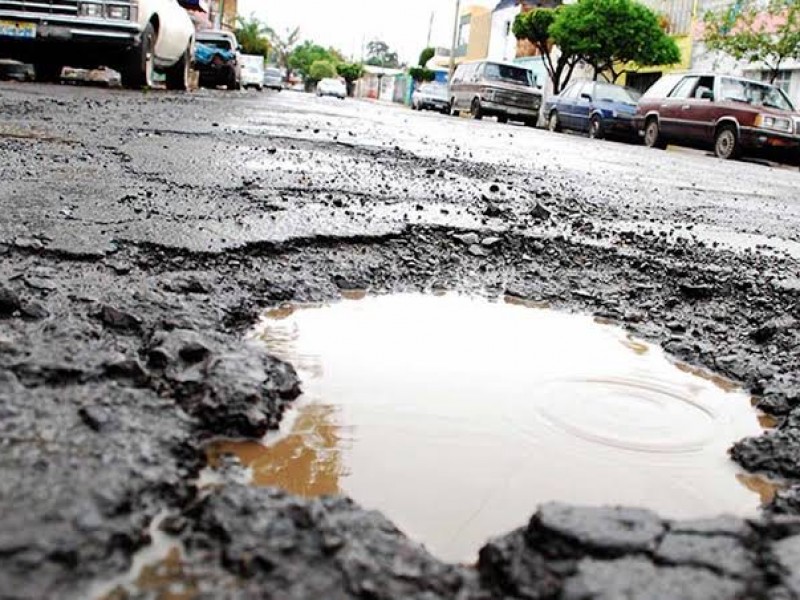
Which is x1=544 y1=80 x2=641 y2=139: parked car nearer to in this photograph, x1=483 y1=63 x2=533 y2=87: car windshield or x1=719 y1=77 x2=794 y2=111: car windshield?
x1=483 y1=63 x2=533 y2=87: car windshield

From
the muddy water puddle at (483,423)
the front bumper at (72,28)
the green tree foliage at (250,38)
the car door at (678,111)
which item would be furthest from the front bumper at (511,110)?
the green tree foliage at (250,38)

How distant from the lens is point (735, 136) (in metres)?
13.8

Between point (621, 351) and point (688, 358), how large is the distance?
0.17 m

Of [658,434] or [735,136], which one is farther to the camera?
[735,136]

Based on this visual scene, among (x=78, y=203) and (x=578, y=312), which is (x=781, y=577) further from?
(x=78, y=203)

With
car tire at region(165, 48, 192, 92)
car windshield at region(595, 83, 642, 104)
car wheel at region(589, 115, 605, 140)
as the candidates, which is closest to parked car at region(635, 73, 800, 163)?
car wheel at region(589, 115, 605, 140)

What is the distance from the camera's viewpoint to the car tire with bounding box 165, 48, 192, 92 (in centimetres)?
1433

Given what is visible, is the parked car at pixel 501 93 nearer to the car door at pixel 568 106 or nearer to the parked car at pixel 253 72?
the car door at pixel 568 106

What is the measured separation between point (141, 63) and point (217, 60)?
1120 centimetres

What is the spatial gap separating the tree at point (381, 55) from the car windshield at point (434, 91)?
260 ft

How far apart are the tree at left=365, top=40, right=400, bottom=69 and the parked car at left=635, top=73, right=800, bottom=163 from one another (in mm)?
96749

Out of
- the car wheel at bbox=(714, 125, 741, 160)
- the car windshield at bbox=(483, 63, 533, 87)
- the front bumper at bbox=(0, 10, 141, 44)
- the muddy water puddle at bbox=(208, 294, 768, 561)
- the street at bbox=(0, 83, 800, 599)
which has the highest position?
the car windshield at bbox=(483, 63, 533, 87)

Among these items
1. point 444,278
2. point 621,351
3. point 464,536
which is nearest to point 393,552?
point 464,536

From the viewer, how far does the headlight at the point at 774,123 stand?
532 inches
